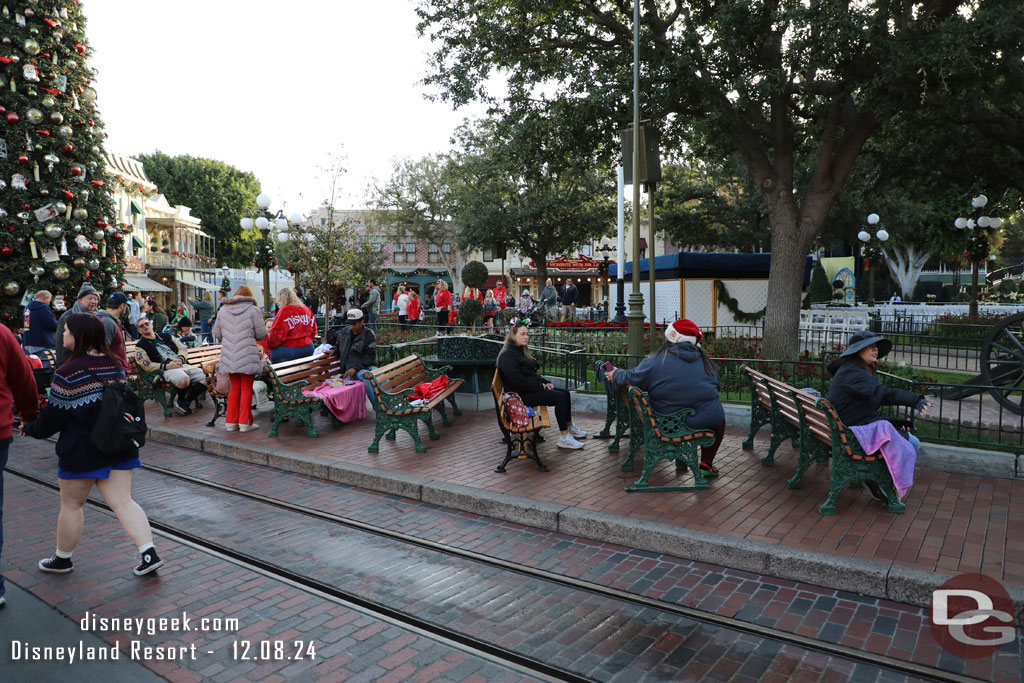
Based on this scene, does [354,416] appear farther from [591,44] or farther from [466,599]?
[591,44]

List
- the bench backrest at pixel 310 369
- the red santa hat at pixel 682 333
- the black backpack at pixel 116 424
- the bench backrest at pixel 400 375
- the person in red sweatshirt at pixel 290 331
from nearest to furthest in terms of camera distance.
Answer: the black backpack at pixel 116 424 → the red santa hat at pixel 682 333 → the bench backrest at pixel 400 375 → the bench backrest at pixel 310 369 → the person in red sweatshirt at pixel 290 331

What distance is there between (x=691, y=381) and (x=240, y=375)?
583 centimetres

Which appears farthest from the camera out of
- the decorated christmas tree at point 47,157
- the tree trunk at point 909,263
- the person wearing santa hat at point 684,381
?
the tree trunk at point 909,263

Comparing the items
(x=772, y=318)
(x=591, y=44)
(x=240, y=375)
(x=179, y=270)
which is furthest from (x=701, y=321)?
(x=179, y=270)

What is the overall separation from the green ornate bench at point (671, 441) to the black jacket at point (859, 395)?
1082 millimetres

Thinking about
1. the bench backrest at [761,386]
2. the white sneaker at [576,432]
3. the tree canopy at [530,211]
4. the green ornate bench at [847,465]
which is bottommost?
the white sneaker at [576,432]

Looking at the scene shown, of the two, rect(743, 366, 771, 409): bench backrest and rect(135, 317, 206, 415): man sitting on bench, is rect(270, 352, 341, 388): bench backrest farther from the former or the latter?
rect(743, 366, 771, 409): bench backrest

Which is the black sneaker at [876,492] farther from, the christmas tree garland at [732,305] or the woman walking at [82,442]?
the christmas tree garland at [732,305]

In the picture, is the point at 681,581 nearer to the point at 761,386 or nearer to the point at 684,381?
the point at 684,381

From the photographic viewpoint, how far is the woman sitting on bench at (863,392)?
5.42m

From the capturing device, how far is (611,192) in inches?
1359

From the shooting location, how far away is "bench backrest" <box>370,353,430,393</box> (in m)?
7.98

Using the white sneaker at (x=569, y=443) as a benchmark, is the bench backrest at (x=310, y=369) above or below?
above

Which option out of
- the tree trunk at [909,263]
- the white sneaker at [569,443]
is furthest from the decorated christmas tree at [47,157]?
the tree trunk at [909,263]
